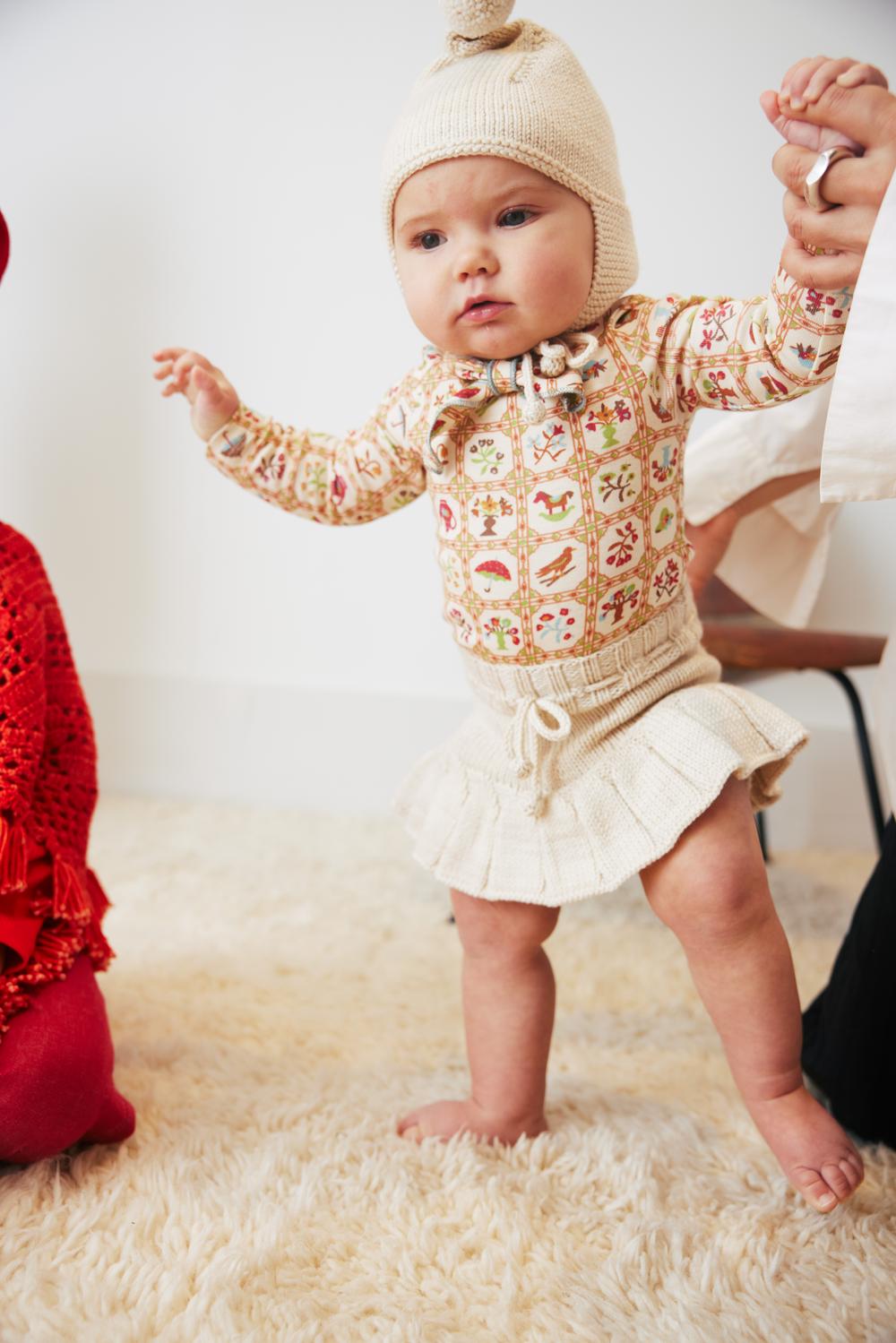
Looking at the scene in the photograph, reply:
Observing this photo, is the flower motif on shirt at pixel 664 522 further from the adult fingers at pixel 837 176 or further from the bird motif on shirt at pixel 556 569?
the adult fingers at pixel 837 176

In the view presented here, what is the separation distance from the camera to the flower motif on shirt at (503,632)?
84cm

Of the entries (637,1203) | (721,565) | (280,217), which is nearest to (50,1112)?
(637,1203)

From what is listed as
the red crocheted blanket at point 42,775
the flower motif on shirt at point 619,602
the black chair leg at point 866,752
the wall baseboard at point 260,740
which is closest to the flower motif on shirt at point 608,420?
the flower motif on shirt at point 619,602

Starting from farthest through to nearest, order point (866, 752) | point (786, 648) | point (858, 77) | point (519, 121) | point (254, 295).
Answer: point (254, 295) → point (866, 752) → point (786, 648) → point (519, 121) → point (858, 77)

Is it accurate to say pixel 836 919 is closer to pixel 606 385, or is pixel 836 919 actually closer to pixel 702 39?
pixel 606 385

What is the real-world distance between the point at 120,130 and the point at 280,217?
0.28 m

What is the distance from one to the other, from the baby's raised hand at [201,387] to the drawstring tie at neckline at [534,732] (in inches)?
12.9

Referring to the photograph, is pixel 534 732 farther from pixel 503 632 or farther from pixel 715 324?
pixel 715 324

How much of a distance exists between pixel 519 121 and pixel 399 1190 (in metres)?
0.77

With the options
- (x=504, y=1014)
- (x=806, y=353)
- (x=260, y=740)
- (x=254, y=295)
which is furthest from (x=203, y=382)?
(x=260, y=740)

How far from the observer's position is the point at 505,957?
900 mm

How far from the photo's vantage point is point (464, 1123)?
36.2 inches

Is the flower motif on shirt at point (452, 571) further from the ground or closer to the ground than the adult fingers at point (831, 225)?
closer to the ground

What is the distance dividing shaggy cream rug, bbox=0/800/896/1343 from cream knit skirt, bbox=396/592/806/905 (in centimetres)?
23
